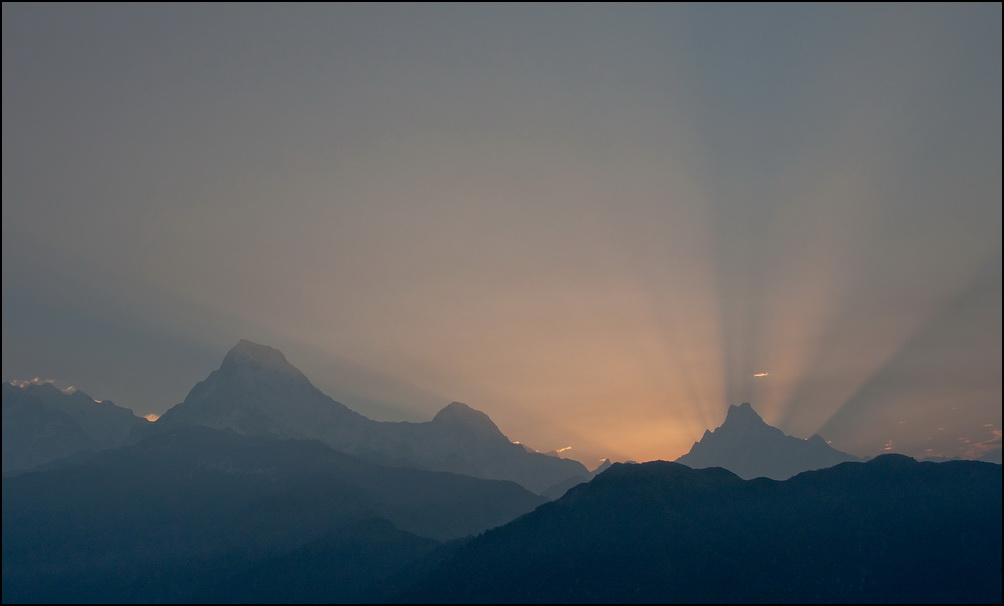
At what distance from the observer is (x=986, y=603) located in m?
197
